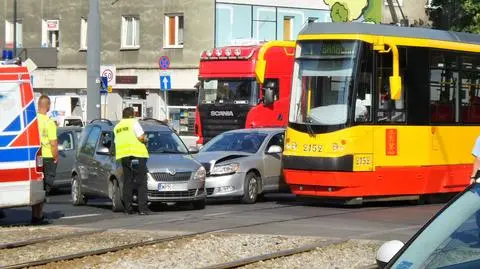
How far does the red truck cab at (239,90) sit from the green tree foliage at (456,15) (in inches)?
612

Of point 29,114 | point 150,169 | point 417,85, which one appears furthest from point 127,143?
point 417,85

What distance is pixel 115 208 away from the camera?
1766 centimetres

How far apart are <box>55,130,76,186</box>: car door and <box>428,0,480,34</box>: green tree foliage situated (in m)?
22.6

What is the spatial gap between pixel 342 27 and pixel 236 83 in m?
10.8

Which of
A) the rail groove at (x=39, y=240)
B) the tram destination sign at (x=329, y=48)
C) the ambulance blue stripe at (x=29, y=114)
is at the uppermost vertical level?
the tram destination sign at (x=329, y=48)

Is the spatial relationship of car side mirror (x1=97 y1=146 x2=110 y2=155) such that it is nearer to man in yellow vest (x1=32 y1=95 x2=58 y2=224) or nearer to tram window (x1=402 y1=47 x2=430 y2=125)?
man in yellow vest (x1=32 y1=95 x2=58 y2=224)

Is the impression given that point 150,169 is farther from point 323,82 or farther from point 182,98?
point 182,98

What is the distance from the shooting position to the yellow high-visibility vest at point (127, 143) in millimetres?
16734

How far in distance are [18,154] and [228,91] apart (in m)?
14.7

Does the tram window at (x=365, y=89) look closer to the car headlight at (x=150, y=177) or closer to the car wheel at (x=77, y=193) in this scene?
the car headlight at (x=150, y=177)

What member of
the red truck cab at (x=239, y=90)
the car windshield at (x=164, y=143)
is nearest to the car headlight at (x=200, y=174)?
the car windshield at (x=164, y=143)

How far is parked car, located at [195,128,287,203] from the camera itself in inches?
754

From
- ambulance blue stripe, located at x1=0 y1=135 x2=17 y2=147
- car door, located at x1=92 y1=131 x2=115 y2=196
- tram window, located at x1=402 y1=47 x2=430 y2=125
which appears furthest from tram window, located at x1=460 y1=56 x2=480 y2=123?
ambulance blue stripe, located at x1=0 y1=135 x2=17 y2=147

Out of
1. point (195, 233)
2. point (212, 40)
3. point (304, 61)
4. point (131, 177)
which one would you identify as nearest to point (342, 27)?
point (304, 61)
